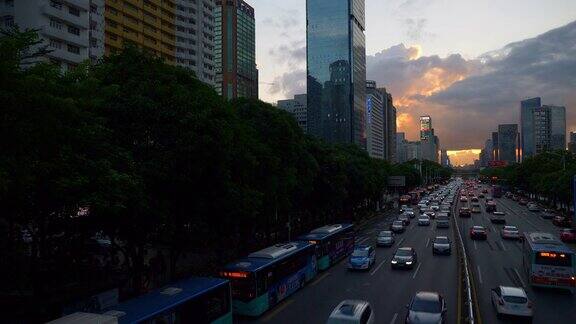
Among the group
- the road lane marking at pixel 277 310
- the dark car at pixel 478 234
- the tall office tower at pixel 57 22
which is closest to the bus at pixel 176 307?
the road lane marking at pixel 277 310

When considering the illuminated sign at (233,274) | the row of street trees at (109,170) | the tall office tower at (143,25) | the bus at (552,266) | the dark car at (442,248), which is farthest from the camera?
the tall office tower at (143,25)

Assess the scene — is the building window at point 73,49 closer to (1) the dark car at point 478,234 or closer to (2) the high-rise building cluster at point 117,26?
(2) the high-rise building cluster at point 117,26

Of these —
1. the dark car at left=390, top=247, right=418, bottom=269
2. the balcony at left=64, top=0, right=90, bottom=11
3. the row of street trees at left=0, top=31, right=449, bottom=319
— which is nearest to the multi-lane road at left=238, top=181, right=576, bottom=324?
the dark car at left=390, top=247, right=418, bottom=269

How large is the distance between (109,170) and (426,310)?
1375 cm

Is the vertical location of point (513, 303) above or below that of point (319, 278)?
above

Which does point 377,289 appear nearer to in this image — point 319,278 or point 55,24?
point 319,278

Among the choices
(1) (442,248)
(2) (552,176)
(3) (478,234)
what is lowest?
(3) (478,234)

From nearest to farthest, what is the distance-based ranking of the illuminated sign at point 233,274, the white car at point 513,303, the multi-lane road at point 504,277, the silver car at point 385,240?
the white car at point 513,303 → the illuminated sign at point 233,274 → the multi-lane road at point 504,277 → the silver car at point 385,240

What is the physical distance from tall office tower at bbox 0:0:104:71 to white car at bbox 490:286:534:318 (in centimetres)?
5147

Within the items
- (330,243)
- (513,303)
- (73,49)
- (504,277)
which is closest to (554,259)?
(504,277)

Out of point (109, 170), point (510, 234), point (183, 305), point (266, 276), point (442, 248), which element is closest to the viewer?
point (183, 305)

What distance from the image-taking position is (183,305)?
1702 centimetres

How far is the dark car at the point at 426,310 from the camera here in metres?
18.8

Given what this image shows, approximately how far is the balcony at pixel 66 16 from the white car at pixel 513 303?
5911cm
